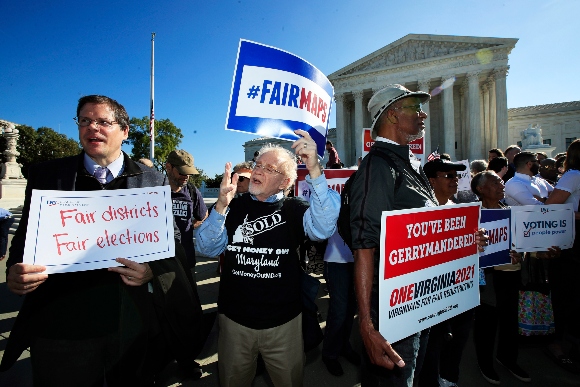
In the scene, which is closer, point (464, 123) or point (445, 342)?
point (445, 342)

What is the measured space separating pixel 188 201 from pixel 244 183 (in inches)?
28.4

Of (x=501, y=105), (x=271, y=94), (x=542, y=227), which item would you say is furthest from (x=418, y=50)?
(x=271, y=94)

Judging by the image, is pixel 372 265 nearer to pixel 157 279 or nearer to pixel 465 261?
pixel 465 261

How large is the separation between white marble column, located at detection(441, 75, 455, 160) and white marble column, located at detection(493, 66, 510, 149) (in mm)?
4219

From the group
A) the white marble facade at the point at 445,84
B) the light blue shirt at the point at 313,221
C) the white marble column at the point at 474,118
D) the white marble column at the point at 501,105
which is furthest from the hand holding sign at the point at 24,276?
the white marble column at the point at 501,105

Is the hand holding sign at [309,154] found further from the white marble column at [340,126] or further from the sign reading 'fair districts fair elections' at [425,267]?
the white marble column at [340,126]

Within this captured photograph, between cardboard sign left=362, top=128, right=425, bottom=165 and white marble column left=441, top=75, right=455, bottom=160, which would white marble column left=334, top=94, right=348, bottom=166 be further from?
cardboard sign left=362, top=128, right=425, bottom=165

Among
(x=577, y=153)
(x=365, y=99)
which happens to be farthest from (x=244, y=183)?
(x=365, y=99)

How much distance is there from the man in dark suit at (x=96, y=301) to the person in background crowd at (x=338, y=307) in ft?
5.92

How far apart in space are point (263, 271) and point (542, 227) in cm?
289

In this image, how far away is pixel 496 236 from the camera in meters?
2.76

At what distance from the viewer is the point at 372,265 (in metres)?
1.57

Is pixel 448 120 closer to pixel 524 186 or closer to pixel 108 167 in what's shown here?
pixel 524 186

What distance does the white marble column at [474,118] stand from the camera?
108 feet
